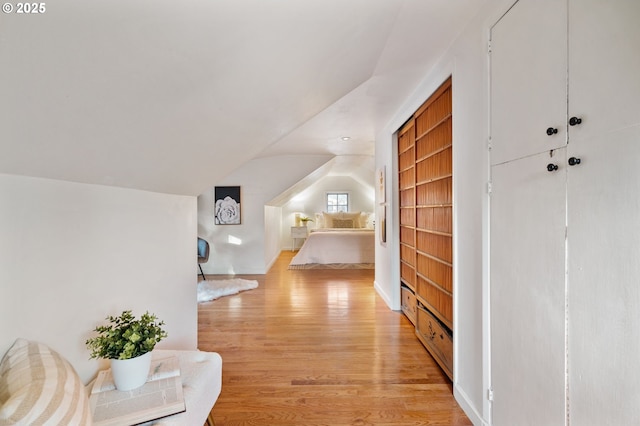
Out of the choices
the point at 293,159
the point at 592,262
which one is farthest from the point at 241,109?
the point at 293,159

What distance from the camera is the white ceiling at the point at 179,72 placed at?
0.66 meters

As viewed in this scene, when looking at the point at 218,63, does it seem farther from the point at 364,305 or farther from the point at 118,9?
the point at 364,305

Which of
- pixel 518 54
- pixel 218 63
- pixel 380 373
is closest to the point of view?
pixel 218 63

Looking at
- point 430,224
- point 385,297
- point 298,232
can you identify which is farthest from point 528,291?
point 298,232

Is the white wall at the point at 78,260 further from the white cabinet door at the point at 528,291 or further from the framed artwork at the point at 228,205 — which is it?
the framed artwork at the point at 228,205

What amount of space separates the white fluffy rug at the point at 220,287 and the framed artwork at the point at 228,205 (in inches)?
45.1

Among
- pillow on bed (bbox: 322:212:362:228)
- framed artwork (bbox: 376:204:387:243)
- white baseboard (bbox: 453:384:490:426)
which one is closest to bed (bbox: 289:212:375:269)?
framed artwork (bbox: 376:204:387:243)

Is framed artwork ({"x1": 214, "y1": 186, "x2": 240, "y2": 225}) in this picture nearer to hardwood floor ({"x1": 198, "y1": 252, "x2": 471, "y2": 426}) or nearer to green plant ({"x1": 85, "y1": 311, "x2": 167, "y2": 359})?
hardwood floor ({"x1": 198, "y1": 252, "x2": 471, "y2": 426})

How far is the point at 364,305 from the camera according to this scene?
11.4 ft

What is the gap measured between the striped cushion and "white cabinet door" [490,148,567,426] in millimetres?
1418

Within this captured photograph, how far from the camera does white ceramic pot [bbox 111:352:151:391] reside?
100 centimetres

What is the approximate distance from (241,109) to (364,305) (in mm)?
2717

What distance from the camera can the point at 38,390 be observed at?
0.67 m

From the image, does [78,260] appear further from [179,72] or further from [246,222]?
[246,222]
